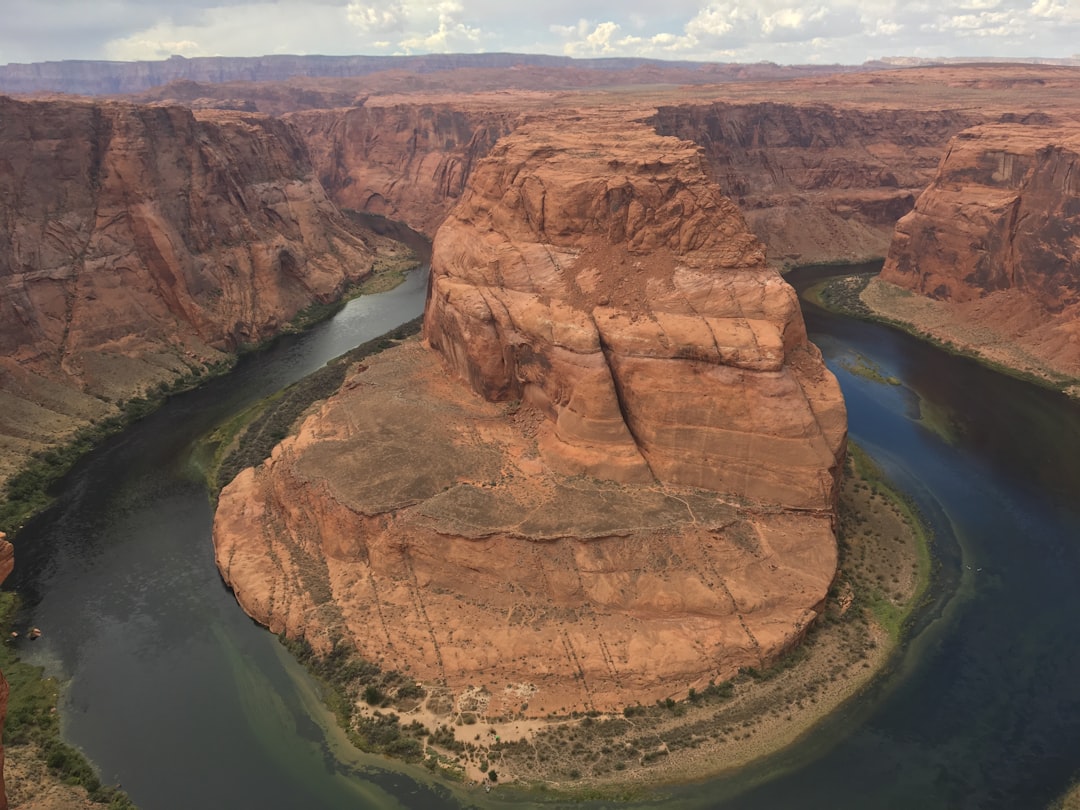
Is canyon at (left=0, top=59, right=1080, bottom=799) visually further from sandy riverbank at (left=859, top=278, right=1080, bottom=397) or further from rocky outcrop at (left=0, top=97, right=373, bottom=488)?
sandy riverbank at (left=859, top=278, right=1080, bottom=397)

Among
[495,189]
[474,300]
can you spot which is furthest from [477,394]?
[495,189]

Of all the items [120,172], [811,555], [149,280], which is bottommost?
[811,555]

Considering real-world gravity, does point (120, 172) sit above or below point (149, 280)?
above

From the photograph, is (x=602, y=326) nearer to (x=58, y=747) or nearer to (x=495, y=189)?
(x=495, y=189)

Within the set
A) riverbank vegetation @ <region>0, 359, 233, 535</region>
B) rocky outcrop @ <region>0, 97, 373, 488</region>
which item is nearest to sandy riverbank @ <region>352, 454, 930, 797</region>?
riverbank vegetation @ <region>0, 359, 233, 535</region>

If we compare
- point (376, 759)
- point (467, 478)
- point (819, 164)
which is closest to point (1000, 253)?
point (819, 164)

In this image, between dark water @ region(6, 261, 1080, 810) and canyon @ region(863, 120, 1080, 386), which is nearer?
dark water @ region(6, 261, 1080, 810)

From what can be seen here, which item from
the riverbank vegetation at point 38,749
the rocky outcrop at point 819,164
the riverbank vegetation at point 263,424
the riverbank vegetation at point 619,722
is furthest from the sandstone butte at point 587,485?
the rocky outcrop at point 819,164
